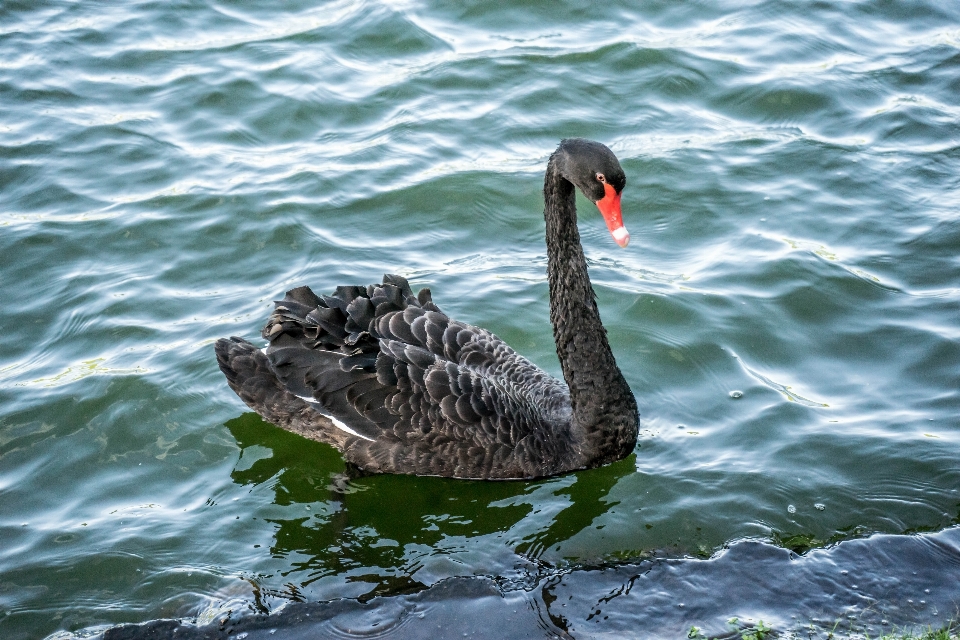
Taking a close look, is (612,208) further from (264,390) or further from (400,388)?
(264,390)

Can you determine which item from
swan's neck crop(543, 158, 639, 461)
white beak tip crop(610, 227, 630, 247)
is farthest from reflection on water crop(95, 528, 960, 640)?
white beak tip crop(610, 227, 630, 247)

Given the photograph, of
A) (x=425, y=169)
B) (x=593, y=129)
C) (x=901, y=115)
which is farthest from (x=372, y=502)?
(x=901, y=115)

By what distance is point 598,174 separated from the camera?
5.61 meters

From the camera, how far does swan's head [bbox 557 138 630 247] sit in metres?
5.60

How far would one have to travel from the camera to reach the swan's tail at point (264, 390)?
6.45 meters

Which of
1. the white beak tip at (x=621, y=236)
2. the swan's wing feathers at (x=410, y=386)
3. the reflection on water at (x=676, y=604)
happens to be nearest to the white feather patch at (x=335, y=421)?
the swan's wing feathers at (x=410, y=386)

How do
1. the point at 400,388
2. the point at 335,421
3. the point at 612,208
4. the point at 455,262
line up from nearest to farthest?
the point at 612,208, the point at 400,388, the point at 335,421, the point at 455,262

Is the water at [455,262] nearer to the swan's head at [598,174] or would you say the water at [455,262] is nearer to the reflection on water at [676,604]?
the reflection on water at [676,604]

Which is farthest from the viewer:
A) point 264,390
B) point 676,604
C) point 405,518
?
point 264,390

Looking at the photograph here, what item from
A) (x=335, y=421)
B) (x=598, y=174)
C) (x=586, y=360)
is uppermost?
(x=598, y=174)

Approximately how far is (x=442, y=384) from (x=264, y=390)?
1.20 meters

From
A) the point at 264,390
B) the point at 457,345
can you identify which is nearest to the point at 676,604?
the point at 457,345

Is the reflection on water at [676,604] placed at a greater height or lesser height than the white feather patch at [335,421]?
lesser

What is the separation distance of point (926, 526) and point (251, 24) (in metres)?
8.64
